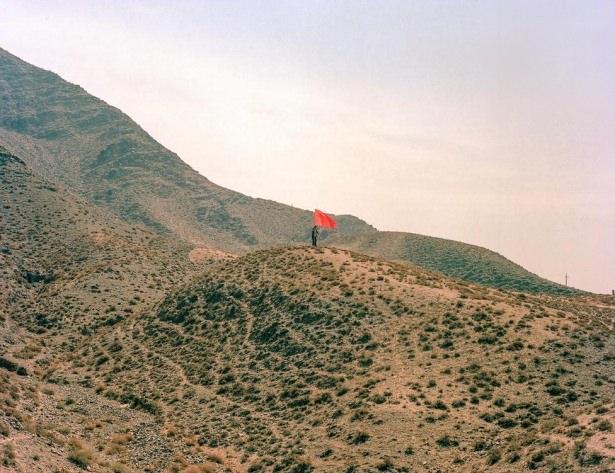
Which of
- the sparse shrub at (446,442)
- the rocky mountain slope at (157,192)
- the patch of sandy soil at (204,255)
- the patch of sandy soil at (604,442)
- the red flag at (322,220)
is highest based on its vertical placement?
the rocky mountain slope at (157,192)

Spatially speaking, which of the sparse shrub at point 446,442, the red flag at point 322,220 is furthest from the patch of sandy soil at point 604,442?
the red flag at point 322,220

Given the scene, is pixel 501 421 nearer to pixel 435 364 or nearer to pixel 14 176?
pixel 435 364

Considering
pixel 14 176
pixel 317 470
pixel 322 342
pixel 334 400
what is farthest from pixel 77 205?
pixel 317 470

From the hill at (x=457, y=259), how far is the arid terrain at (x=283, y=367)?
172ft

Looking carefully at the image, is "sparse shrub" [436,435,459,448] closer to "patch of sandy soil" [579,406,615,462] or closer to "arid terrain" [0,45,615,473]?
"arid terrain" [0,45,615,473]

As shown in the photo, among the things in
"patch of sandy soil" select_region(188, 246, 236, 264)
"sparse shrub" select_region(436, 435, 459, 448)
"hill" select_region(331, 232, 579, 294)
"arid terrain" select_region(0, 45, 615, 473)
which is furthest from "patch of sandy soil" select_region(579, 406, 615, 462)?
"hill" select_region(331, 232, 579, 294)

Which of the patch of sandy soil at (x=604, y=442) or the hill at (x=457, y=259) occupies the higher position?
the hill at (x=457, y=259)

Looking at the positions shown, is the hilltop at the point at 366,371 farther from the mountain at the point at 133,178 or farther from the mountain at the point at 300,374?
the mountain at the point at 133,178

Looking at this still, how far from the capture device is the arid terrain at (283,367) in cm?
2969

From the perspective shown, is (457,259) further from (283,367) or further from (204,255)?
(283,367)

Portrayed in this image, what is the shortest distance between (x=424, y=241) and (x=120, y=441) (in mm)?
108654

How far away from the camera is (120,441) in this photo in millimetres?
34438

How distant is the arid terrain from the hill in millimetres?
52364

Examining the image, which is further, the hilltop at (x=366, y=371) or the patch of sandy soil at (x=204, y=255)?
the patch of sandy soil at (x=204, y=255)
